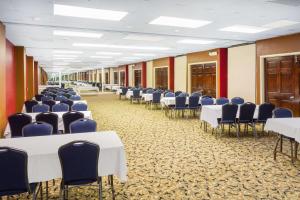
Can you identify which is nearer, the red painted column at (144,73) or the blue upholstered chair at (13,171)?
the blue upholstered chair at (13,171)

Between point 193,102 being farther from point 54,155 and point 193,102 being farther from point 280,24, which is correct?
point 54,155

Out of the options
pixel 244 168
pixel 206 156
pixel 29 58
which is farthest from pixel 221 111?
pixel 29 58

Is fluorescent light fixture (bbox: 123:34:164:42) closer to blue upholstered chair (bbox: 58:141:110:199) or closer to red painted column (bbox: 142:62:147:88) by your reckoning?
blue upholstered chair (bbox: 58:141:110:199)

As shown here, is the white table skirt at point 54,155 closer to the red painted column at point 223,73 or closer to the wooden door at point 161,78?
the red painted column at point 223,73

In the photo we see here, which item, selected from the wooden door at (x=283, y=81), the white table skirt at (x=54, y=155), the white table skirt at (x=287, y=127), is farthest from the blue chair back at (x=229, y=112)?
the white table skirt at (x=54, y=155)

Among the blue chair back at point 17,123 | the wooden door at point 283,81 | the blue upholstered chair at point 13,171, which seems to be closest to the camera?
the blue upholstered chair at point 13,171

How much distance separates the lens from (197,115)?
11.4m

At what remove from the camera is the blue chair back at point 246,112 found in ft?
23.9

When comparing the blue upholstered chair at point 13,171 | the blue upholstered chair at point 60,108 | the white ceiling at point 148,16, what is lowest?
the blue upholstered chair at point 13,171

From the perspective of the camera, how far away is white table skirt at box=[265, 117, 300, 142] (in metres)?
4.89

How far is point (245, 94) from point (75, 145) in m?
A: 9.76

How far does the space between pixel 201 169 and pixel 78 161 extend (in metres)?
2.58

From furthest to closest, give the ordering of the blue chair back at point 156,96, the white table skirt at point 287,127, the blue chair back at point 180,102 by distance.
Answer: the blue chair back at point 156,96 < the blue chair back at point 180,102 < the white table skirt at point 287,127

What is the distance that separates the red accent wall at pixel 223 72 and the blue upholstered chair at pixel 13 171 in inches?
433
